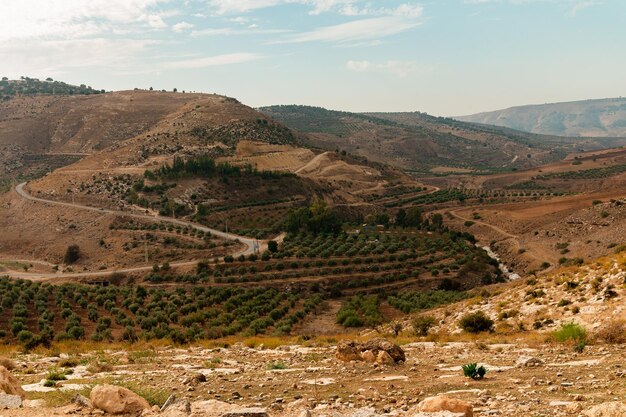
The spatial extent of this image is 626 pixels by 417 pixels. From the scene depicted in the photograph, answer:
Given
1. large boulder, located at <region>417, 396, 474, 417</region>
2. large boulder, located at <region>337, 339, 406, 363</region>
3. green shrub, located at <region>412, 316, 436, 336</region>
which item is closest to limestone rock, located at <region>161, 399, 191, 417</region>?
large boulder, located at <region>417, 396, 474, 417</region>

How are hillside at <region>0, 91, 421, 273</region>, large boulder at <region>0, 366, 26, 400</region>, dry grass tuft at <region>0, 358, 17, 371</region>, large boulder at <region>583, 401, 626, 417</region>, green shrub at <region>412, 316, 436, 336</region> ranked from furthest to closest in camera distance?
1. hillside at <region>0, 91, 421, 273</region>
2. green shrub at <region>412, 316, 436, 336</region>
3. dry grass tuft at <region>0, 358, 17, 371</region>
4. large boulder at <region>0, 366, 26, 400</region>
5. large boulder at <region>583, 401, 626, 417</region>

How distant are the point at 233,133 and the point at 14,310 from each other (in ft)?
393

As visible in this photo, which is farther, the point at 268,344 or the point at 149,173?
the point at 149,173

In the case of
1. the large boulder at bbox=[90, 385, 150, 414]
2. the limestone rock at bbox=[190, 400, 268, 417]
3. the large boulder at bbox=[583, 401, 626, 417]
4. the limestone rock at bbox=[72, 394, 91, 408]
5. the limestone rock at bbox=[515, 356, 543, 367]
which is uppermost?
the large boulder at bbox=[583, 401, 626, 417]

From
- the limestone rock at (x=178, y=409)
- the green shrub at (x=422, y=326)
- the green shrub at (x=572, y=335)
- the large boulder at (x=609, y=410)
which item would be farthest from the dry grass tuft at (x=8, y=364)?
the green shrub at (x=572, y=335)

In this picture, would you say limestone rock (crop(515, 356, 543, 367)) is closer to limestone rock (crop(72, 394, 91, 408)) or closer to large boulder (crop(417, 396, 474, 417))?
large boulder (crop(417, 396, 474, 417))

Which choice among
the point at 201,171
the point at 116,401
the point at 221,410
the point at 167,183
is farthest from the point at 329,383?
the point at 201,171

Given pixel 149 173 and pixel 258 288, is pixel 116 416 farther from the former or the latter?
pixel 149 173

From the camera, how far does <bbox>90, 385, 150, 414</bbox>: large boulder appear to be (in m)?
10.4

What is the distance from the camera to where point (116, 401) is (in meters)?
10.4

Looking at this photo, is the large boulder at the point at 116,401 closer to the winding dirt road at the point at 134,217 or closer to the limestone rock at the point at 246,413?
the limestone rock at the point at 246,413

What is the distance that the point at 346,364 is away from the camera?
48.9 feet

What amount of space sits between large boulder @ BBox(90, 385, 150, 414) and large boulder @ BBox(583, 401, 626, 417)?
780 centimetres

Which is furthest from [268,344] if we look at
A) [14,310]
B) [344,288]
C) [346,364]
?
[344,288]
